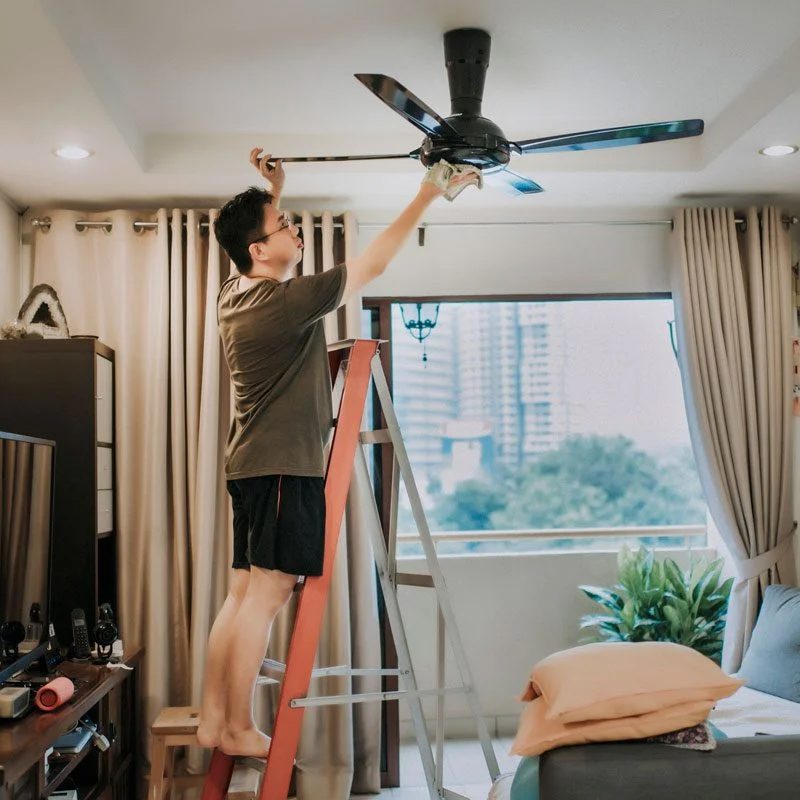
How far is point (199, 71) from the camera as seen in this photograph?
3.19 m

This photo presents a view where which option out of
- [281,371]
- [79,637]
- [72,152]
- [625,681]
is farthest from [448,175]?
[79,637]

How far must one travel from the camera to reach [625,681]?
1.71 metres

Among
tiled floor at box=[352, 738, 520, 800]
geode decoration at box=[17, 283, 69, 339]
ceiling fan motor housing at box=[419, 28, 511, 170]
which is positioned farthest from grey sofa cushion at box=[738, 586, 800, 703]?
geode decoration at box=[17, 283, 69, 339]

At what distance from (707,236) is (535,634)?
201 centimetres

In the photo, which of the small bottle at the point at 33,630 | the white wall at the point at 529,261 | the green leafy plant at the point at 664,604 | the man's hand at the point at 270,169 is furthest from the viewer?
the white wall at the point at 529,261

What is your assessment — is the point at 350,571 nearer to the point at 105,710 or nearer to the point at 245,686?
the point at 105,710

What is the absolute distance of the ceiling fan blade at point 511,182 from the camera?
2.87 meters

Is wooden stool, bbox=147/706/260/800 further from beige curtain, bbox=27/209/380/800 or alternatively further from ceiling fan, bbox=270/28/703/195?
ceiling fan, bbox=270/28/703/195

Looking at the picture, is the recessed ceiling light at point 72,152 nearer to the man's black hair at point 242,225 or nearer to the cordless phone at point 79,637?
the man's black hair at point 242,225

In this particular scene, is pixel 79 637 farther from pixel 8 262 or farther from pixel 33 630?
pixel 8 262

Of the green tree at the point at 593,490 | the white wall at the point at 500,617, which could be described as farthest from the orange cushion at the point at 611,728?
the green tree at the point at 593,490

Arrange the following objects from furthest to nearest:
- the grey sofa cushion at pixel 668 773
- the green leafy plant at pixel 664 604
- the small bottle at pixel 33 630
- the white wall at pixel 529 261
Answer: the white wall at pixel 529 261 < the green leafy plant at pixel 664 604 < the small bottle at pixel 33 630 < the grey sofa cushion at pixel 668 773

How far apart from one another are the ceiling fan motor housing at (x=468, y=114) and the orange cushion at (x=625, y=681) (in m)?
1.44

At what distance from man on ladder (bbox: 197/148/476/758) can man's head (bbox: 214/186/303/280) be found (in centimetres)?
11
